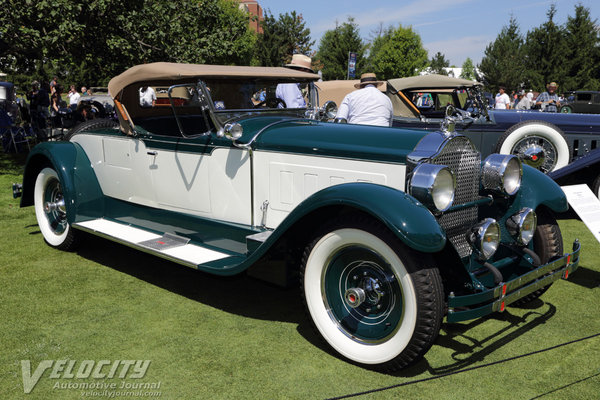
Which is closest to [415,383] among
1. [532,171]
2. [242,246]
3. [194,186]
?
[242,246]

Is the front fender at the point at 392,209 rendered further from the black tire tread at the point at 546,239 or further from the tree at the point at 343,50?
the tree at the point at 343,50

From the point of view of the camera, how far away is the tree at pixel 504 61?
144 ft

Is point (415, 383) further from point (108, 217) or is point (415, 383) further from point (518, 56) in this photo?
point (518, 56)

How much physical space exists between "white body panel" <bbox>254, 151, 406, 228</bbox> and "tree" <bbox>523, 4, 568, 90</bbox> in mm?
40166

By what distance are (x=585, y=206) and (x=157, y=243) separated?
3366 millimetres

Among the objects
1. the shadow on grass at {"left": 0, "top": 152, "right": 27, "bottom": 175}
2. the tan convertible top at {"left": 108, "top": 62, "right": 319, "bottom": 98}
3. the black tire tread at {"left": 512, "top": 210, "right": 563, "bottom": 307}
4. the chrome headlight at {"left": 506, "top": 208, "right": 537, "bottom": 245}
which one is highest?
the tan convertible top at {"left": 108, "top": 62, "right": 319, "bottom": 98}

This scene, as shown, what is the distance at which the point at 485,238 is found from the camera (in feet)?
9.94

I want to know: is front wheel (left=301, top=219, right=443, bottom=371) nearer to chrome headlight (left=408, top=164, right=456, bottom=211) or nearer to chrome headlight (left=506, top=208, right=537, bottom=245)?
chrome headlight (left=408, top=164, right=456, bottom=211)

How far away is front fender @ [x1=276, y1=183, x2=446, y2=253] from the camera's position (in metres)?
2.56

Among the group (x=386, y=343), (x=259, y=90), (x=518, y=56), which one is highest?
(x=518, y=56)

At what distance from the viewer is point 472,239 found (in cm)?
309

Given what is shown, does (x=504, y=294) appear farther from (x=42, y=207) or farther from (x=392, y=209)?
(x=42, y=207)

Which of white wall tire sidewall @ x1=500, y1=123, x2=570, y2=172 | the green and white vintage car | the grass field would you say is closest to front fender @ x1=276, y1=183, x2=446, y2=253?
the green and white vintage car

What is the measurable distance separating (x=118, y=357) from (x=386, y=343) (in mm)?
1597
